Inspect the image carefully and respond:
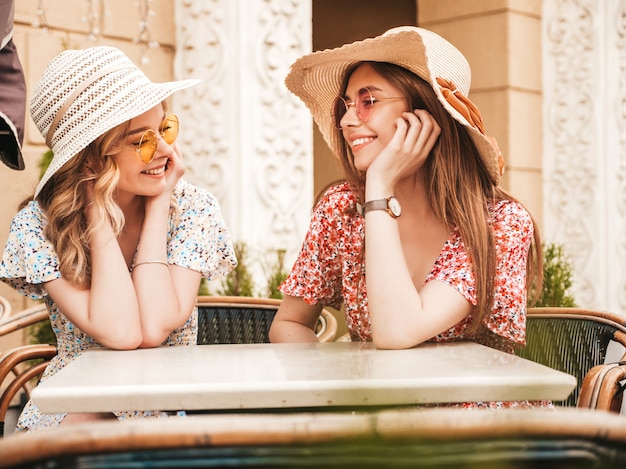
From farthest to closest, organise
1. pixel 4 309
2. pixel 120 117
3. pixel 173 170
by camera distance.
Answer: pixel 4 309 < pixel 173 170 < pixel 120 117

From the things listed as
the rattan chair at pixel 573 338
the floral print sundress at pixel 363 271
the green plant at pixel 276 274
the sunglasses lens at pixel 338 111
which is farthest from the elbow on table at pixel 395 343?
the green plant at pixel 276 274

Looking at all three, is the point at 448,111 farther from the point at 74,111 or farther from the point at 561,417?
the point at 561,417

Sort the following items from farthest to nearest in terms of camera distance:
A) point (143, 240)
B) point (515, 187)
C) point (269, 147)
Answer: point (515, 187), point (269, 147), point (143, 240)

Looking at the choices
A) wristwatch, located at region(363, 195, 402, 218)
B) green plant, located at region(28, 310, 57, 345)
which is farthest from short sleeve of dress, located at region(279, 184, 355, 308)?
Result: green plant, located at region(28, 310, 57, 345)

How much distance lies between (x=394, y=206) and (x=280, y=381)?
86cm

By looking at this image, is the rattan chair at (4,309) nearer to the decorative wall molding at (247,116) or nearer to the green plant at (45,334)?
the green plant at (45,334)

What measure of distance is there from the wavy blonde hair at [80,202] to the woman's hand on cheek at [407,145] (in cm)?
64

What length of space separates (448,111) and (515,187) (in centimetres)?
444

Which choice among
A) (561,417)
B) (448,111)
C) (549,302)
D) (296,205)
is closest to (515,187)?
(549,302)

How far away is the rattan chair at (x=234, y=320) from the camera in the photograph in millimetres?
2654

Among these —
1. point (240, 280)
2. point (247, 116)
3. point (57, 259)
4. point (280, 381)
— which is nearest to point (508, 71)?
point (247, 116)

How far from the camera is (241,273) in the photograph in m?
4.27

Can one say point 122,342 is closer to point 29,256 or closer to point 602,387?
point 29,256

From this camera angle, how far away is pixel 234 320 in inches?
105
